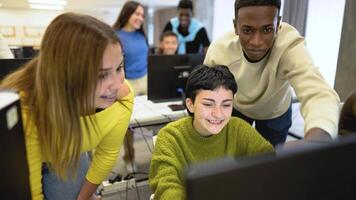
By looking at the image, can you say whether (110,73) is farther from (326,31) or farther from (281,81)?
(326,31)

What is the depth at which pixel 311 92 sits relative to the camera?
971mm

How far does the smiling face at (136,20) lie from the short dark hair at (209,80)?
1.49m

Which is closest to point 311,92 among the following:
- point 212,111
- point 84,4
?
point 212,111

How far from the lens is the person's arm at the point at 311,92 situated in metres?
0.79

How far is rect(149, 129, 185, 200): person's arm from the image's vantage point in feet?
2.76

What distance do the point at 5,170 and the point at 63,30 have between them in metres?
0.47

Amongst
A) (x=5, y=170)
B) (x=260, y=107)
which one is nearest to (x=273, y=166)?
(x=5, y=170)

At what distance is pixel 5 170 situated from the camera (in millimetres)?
466

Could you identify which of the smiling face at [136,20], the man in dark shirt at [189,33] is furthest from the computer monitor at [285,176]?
the man in dark shirt at [189,33]

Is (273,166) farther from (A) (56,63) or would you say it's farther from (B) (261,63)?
(B) (261,63)

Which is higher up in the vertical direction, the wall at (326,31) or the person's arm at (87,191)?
the wall at (326,31)

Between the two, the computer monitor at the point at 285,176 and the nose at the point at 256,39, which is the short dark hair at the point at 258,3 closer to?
the nose at the point at 256,39

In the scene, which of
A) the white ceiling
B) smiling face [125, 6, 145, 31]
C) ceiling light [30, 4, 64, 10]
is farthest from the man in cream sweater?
ceiling light [30, 4, 64, 10]

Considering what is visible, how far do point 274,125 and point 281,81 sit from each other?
0.35 m
